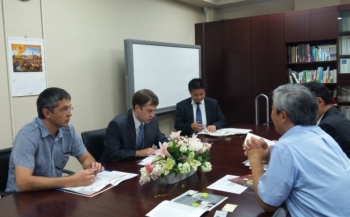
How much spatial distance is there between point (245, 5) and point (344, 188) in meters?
5.05

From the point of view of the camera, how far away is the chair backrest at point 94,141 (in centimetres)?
268

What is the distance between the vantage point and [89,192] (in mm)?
1772

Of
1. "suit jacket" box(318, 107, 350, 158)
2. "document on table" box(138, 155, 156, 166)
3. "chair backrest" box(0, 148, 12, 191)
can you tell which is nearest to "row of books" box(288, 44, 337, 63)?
"suit jacket" box(318, 107, 350, 158)

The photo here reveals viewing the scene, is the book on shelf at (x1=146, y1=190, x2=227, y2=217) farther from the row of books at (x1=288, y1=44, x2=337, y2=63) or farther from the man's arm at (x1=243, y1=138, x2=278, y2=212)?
the row of books at (x1=288, y1=44, x2=337, y2=63)

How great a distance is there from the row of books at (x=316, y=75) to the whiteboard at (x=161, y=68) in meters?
1.51

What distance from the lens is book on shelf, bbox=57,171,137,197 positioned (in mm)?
1786

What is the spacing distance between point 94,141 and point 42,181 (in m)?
0.93

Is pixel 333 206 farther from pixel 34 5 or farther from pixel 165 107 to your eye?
pixel 165 107

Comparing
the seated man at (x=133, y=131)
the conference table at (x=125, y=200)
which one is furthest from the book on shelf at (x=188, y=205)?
the seated man at (x=133, y=131)

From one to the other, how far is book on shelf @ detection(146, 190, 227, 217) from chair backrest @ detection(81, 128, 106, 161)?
1238 millimetres

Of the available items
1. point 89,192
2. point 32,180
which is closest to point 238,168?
point 89,192

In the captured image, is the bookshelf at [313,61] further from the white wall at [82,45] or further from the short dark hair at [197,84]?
the white wall at [82,45]

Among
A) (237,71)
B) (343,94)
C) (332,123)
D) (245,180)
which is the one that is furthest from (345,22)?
(245,180)

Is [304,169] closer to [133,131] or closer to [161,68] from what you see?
[133,131]
